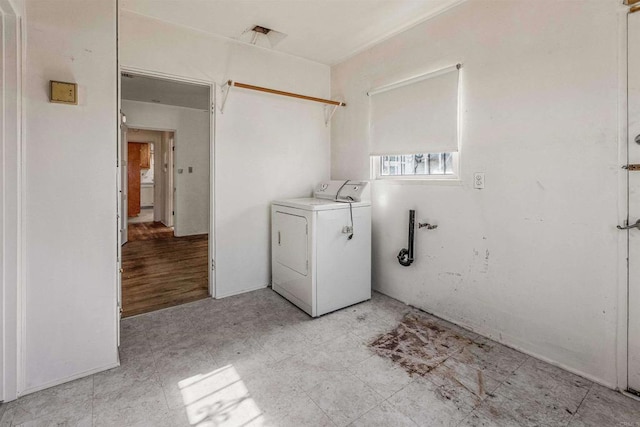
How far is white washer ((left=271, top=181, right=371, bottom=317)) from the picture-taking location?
2.61 m

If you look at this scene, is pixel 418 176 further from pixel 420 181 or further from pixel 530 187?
pixel 530 187

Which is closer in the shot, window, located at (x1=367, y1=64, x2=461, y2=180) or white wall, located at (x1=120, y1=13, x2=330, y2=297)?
window, located at (x1=367, y1=64, x2=461, y2=180)

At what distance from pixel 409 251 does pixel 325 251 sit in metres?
0.73

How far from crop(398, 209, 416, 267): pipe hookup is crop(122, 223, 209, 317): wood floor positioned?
1923 mm

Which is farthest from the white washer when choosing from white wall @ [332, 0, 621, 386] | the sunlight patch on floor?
the sunlight patch on floor

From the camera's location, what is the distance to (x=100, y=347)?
6.15ft

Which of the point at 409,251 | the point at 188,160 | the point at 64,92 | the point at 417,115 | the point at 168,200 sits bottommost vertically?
the point at 409,251

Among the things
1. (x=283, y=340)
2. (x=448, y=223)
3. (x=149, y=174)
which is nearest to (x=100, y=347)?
(x=283, y=340)

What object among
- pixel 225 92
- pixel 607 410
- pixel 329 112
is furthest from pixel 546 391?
pixel 225 92

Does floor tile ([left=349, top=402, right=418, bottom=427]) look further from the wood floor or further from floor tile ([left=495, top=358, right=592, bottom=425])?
the wood floor

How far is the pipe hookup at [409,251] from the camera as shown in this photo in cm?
268

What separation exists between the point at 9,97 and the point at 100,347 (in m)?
1.42

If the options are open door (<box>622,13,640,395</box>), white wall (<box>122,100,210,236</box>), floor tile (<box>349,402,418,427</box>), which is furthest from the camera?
white wall (<box>122,100,210,236</box>)

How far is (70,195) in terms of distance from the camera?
1.77 meters
